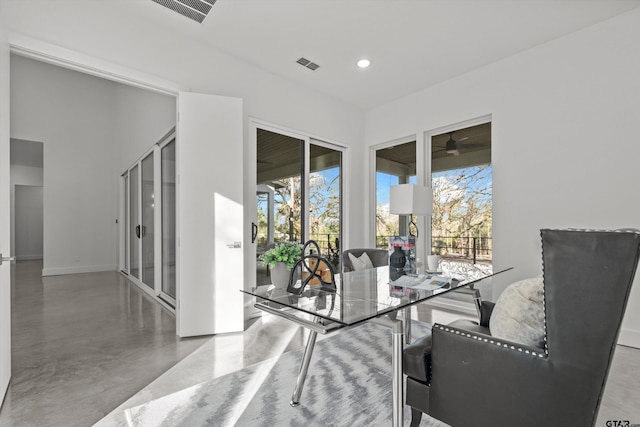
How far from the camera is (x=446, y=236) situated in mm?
4227

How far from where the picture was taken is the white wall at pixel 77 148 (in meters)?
6.29

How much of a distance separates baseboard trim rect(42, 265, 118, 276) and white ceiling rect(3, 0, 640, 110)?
6.04 metres

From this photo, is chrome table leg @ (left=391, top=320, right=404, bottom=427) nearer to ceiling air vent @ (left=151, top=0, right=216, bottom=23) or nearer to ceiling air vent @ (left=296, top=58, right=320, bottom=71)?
ceiling air vent @ (left=151, top=0, right=216, bottom=23)

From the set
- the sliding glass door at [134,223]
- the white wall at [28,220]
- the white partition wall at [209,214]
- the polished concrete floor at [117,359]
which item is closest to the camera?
the polished concrete floor at [117,359]

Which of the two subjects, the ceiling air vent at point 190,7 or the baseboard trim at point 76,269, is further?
the baseboard trim at point 76,269

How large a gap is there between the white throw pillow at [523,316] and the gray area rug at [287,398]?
0.76m

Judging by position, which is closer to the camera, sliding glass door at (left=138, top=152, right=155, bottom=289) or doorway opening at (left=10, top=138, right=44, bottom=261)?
sliding glass door at (left=138, top=152, right=155, bottom=289)

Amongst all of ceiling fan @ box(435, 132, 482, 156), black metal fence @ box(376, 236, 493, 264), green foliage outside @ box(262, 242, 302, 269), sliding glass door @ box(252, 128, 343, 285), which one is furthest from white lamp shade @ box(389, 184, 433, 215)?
green foliage outside @ box(262, 242, 302, 269)

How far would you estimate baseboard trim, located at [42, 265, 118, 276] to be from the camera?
255 inches

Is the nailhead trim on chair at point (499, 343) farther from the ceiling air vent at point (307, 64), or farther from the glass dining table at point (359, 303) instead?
the ceiling air vent at point (307, 64)

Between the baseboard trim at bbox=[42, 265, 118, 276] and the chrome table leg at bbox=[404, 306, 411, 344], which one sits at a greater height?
the chrome table leg at bbox=[404, 306, 411, 344]

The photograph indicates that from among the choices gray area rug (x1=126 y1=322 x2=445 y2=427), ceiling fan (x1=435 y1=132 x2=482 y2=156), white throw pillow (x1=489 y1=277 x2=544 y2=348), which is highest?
ceiling fan (x1=435 y1=132 x2=482 y2=156)

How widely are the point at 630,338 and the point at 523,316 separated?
8.17 feet

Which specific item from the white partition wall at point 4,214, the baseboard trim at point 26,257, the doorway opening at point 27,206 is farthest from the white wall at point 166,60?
the baseboard trim at point 26,257
